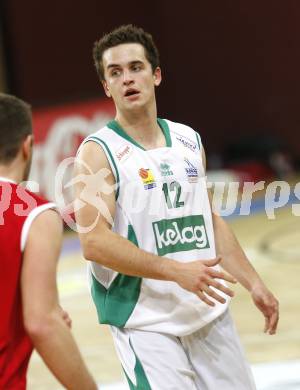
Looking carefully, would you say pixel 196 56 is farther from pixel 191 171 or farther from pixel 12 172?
pixel 12 172

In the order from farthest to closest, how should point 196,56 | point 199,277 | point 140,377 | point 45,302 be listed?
point 196,56, point 140,377, point 199,277, point 45,302

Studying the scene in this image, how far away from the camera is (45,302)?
3242mm

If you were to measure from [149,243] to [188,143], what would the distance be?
2.08 ft

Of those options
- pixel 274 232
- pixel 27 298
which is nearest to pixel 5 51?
pixel 274 232

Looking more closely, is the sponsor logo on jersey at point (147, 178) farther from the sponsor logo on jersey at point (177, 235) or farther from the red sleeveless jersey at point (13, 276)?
the red sleeveless jersey at point (13, 276)

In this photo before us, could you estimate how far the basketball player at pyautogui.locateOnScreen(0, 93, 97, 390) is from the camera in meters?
3.24

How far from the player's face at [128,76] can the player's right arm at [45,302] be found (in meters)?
1.27

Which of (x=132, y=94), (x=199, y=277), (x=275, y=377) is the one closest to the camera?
(x=199, y=277)

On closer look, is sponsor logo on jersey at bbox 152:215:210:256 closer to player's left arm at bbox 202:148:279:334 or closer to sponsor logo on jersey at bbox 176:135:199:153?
player's left arm at bbox 202:148:279:334

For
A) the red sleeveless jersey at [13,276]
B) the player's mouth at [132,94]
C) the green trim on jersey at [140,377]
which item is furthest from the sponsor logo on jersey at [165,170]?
the red sleeveless jersey at [13,276]

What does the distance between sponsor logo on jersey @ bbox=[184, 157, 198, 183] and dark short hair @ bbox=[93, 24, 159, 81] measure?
0.50 meters

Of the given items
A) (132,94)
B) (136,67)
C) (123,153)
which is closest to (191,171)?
(123,153)

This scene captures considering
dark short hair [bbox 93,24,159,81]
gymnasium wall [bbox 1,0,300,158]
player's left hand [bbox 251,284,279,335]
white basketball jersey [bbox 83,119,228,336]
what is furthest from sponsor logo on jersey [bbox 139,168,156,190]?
gymnasium wall [bbox 1,0,300,158]

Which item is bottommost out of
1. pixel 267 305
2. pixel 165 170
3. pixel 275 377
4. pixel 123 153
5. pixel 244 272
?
pixel 275 377
